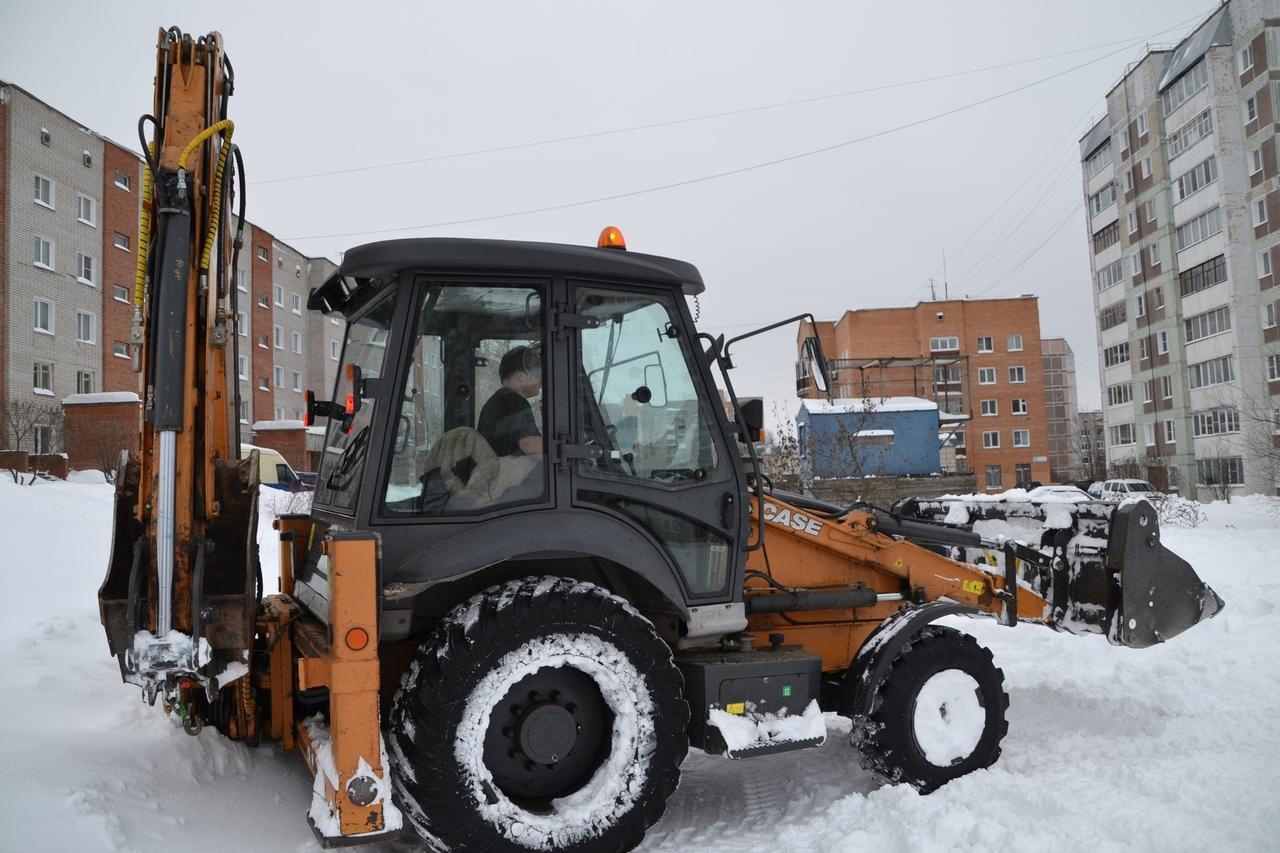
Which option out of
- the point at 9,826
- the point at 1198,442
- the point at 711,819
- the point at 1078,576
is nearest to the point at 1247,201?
the point at 1198,442

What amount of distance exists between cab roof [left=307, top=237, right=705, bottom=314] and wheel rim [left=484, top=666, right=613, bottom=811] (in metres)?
1.62

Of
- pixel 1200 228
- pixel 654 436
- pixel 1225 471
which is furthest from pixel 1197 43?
pixel 654 436

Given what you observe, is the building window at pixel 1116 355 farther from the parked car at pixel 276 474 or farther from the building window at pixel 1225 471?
the parked car at pixel 276 474

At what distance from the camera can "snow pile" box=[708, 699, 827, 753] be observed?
12.7ft

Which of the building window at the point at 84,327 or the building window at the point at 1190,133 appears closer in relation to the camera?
the building window at the point at 84,327

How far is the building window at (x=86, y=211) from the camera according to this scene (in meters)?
31.9

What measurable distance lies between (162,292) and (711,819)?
3.16 m

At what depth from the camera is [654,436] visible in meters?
4.04

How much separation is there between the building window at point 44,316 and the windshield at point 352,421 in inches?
1218

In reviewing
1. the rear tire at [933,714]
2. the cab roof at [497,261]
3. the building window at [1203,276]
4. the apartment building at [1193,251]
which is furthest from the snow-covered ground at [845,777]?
the building window at [1203,276]

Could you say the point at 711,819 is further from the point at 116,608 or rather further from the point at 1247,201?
the point at 1247,201

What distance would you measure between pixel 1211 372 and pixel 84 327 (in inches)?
1711

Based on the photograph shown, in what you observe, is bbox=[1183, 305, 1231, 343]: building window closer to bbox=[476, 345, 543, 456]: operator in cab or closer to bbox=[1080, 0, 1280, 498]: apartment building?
bbox=[1080, 0, 1280, 498]: apartment building

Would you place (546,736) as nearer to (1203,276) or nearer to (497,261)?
(497,261)
